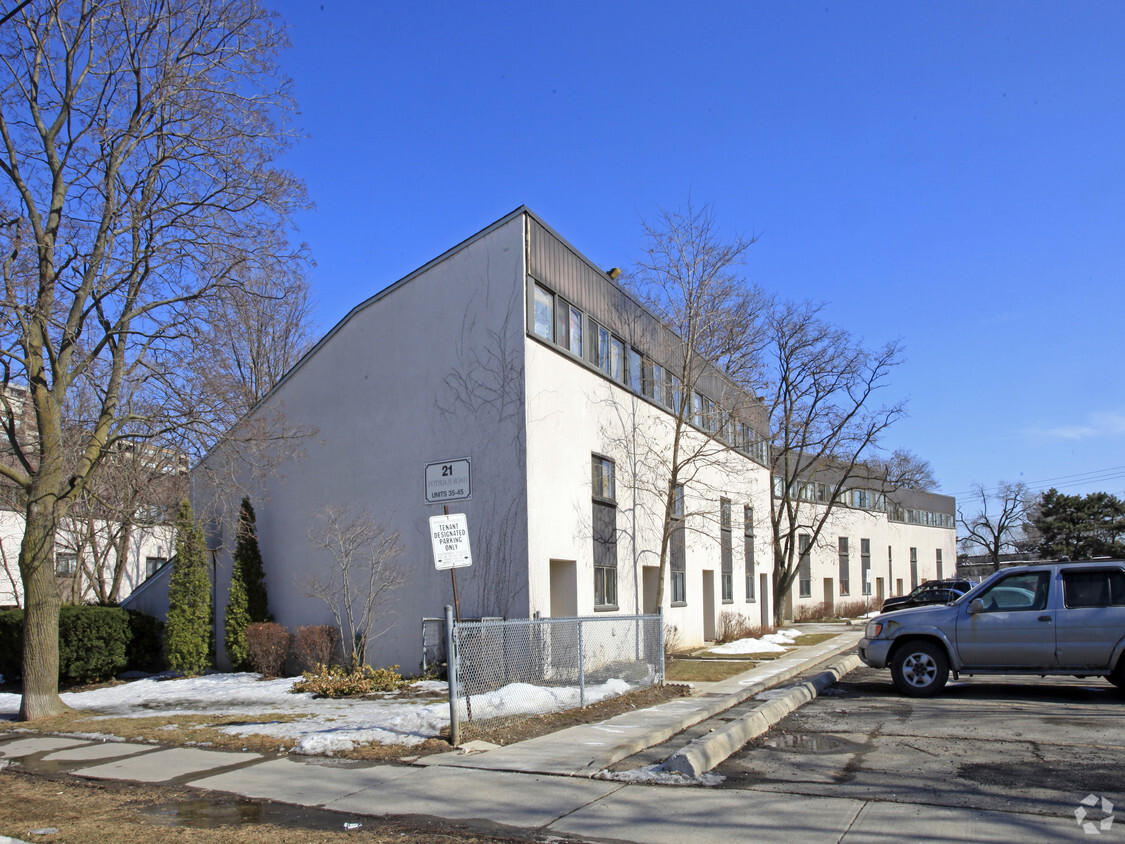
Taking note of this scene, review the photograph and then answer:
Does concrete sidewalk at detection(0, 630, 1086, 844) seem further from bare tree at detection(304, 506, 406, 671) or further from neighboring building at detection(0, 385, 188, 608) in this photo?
bare tree at detection(304, 506, 406, 671)

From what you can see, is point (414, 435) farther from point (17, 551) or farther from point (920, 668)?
point (17, 551)

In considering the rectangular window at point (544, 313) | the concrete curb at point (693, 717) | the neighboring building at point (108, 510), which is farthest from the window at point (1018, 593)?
the neighboring building at point (108, 510)

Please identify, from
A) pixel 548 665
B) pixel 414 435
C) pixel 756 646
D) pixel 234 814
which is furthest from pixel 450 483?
pixel 756 646

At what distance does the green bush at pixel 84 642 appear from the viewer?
1784 cm

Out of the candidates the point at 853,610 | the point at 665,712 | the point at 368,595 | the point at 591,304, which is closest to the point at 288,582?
the point at 368,595

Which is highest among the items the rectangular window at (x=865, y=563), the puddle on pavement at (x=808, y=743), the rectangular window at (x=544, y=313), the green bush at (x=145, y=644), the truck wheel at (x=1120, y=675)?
the rectangular window at (x=544, y=313)

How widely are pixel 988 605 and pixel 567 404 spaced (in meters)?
8.53

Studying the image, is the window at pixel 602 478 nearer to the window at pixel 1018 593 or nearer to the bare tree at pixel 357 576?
the bare tree at pixel 357 576

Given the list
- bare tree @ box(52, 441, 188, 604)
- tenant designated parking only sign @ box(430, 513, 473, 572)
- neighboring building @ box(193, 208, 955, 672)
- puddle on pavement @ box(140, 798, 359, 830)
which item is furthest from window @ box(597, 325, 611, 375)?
puddle on pavement @ box(140, 798, 359, 830)

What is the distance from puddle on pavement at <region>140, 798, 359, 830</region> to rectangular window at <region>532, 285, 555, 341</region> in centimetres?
1073

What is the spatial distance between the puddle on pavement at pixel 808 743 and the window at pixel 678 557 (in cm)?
1221

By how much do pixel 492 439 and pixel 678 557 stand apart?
8.99 metres

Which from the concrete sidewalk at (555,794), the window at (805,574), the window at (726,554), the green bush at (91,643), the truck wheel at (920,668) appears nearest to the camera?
the concrete sidewalk at (555,794)

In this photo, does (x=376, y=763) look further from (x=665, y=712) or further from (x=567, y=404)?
(x=567, y=404)
